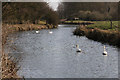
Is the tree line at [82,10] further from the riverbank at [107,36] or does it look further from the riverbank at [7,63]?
the riverbank at [7,63]

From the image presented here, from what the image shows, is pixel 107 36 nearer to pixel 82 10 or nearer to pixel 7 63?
pixel 7 63

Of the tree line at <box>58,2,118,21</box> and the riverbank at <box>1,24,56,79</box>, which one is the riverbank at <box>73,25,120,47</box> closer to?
the riverbank at <box>1,24,56,79</box>

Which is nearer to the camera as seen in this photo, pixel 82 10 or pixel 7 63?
pixel 7 63

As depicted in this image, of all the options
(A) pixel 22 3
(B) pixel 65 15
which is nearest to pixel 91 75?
(A) pixel 22 3

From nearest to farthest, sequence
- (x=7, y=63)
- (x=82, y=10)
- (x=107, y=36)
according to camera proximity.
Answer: (x=7, y=63), (x=107, y=36), (x=82, y=10)

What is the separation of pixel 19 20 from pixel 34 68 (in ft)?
107

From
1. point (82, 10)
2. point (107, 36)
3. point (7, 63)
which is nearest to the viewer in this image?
point (7, 63)

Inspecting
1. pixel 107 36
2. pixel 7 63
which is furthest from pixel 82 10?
pixel 7 63

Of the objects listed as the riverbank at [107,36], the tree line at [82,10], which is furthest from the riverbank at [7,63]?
the tree line at [82,10]

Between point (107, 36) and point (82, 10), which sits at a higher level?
point (82, 10)

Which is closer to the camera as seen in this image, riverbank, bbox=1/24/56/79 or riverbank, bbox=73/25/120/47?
riverbank, bbox=1/24/56/79

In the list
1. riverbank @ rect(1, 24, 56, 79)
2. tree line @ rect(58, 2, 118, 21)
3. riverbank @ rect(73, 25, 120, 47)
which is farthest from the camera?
tree line @ rect(58, 2, 118, 21)

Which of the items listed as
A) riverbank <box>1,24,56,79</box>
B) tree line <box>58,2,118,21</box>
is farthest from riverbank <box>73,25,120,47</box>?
tree line <box>58,2,118,21</box>

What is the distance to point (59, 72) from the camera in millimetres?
12219
